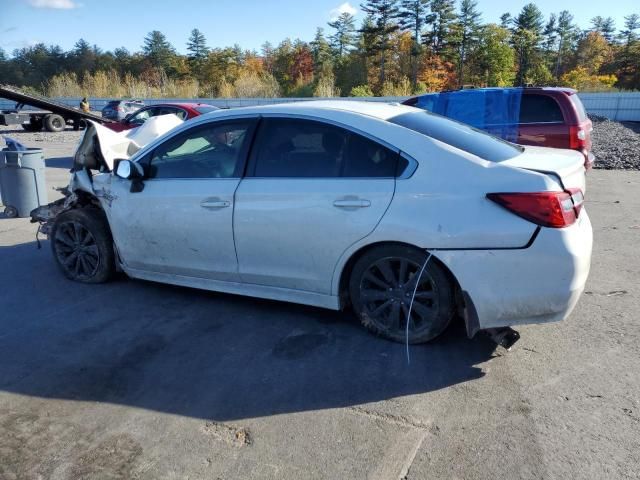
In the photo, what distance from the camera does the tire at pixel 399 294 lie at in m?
3.52

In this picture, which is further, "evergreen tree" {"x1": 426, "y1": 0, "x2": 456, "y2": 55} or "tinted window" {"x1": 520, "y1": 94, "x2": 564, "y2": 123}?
"evergreen tree" {"x1": 426, "y1": 0, "x2": 456, "y2": 55}

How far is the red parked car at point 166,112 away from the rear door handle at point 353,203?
10174 mm

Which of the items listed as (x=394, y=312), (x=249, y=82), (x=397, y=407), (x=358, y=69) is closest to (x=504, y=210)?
(x=394, y=312)

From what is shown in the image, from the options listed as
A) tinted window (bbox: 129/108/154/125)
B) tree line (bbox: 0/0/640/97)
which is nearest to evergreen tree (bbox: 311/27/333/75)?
tree line (bbox: 0/0/640/97)

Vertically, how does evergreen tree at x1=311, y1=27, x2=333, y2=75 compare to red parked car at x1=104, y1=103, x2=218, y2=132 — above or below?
above

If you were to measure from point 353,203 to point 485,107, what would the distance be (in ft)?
24.4

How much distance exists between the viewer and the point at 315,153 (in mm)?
3918

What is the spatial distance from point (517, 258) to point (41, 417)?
9.55 feet

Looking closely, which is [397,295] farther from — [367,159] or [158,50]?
[158,50]

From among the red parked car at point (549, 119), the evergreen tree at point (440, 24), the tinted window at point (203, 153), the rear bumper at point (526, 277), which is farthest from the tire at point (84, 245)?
the evergreen tree at point (440, 24)

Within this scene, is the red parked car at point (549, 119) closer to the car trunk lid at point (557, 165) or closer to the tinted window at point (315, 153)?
the car trunk lid at point (557, 165)

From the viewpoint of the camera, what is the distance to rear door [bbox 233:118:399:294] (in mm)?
3639

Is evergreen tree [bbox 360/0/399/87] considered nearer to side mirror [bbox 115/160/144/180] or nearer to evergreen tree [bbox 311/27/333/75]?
evergreen tree [bbox 311/27/333/75]

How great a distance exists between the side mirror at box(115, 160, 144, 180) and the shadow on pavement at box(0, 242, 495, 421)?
111cm
